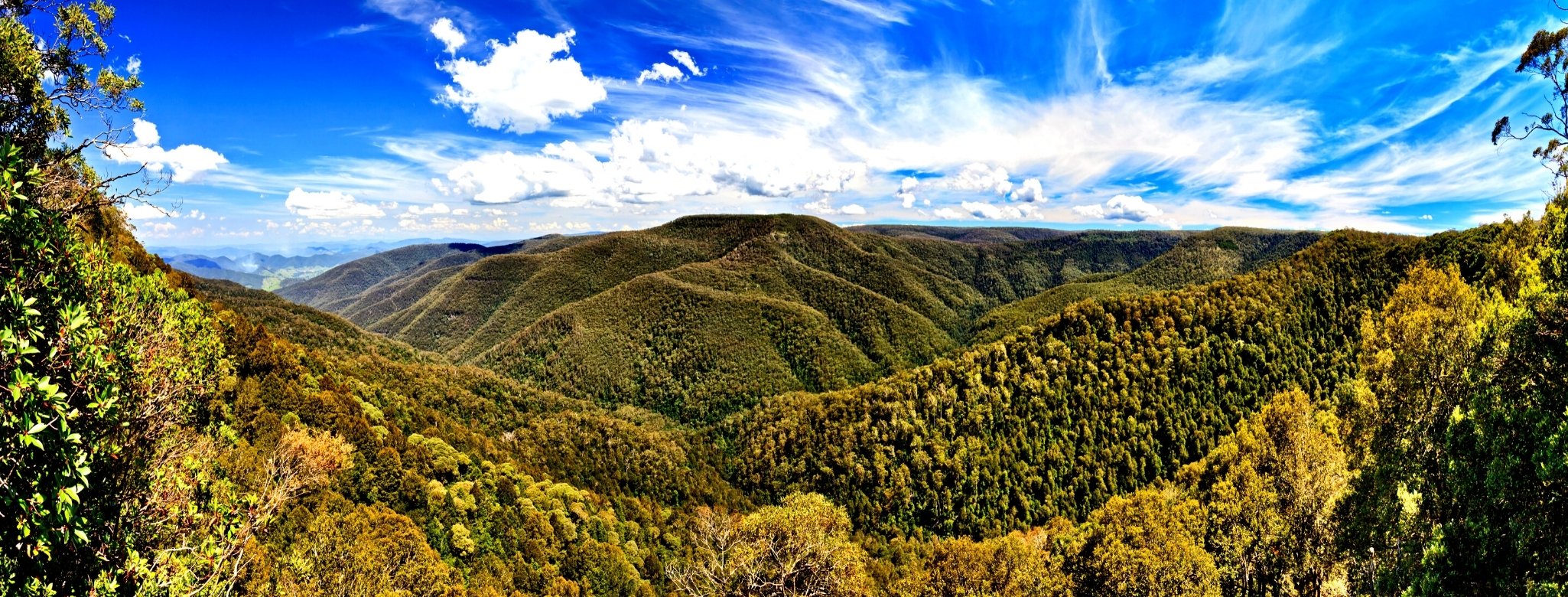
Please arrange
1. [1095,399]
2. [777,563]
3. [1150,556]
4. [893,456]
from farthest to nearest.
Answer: [893,456] < [1095,399] < [777,563] < [1150,556]

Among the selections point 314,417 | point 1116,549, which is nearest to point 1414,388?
point 1116,549

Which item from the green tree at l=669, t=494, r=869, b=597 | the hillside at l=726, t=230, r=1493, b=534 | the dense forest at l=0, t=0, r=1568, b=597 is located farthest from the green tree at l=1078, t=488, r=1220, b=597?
the hillside at l=726, t=230, r=1493, b=534

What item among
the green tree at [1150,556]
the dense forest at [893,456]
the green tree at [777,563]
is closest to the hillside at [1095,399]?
the dense forest at [893,456]

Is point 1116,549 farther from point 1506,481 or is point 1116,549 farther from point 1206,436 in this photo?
point 1206,436

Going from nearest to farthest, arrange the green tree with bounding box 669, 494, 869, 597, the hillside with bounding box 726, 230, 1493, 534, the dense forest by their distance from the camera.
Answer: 1. the dense forest
2. the green tree with bounding box 669, 494, 869, 597
3. the hillside with bounding box 726, 230, 1493, 534

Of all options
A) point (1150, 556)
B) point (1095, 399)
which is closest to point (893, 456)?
point (1095, 399)

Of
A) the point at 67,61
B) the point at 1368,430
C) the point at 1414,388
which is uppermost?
the point at 67,61

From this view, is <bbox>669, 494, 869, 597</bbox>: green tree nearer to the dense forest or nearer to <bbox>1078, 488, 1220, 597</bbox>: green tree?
the dense forest

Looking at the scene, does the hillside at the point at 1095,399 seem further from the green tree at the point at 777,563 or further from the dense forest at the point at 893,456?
the green tree at the point at 777,563

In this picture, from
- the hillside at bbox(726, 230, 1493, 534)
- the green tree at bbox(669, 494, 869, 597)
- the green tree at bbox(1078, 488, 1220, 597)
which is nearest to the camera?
the green tree at bbox(669, 494, 869, 597)

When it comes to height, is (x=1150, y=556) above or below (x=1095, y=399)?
above

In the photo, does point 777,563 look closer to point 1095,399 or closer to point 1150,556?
point 1150,556
